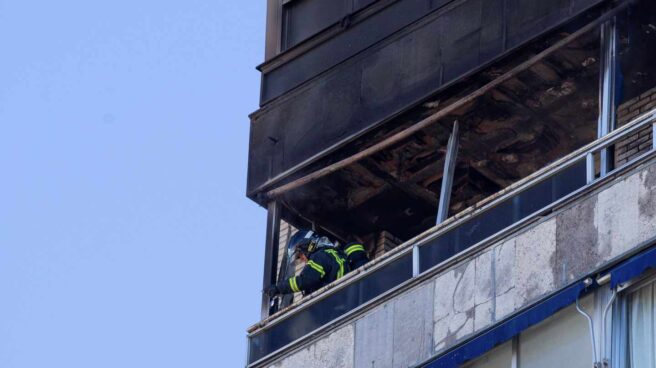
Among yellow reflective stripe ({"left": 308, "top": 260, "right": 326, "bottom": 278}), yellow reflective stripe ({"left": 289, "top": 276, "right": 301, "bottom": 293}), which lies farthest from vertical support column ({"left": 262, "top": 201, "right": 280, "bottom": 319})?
yellow reflective stripe ({"left": 308, "top": 260, "right": 326, "bottom": 278})

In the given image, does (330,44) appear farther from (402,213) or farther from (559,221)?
(559,221)

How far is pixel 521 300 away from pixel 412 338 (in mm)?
1325

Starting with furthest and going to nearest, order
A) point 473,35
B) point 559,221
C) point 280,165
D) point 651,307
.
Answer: point 280,165, point 473,35, point 559,221, point 651,307

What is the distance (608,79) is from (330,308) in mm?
3499

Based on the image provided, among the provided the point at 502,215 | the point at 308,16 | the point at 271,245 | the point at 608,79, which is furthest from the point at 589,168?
the point at 308,16

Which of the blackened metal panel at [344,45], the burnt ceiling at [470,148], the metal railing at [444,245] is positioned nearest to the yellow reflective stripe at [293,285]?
the metal railing at [444,245]

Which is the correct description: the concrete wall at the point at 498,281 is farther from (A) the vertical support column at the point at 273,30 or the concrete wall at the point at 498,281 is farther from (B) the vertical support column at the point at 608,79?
(A) the vertical support column at the point at 273,30

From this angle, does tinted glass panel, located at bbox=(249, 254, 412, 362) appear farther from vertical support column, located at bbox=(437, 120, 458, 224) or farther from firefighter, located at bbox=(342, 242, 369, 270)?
firefighter, located at bbox=(342, 242, 369, 270)

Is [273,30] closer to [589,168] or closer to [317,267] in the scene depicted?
[317,267]

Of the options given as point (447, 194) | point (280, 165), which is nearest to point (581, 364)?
point (447, 194)

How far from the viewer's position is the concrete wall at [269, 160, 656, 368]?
61.1 feet

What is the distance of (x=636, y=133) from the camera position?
20.6 meters

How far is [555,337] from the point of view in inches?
738

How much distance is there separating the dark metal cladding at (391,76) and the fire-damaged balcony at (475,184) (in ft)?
0.14
